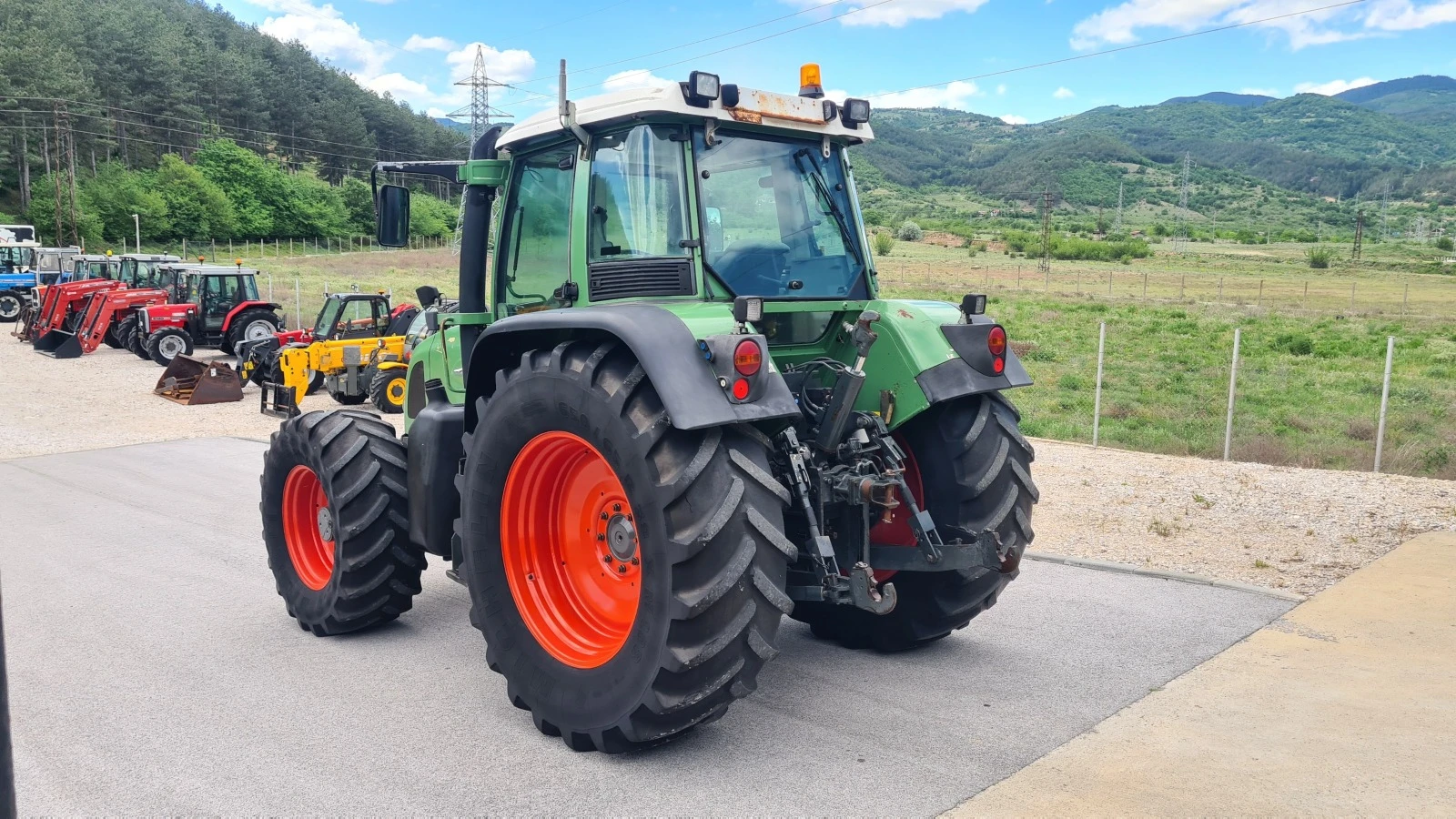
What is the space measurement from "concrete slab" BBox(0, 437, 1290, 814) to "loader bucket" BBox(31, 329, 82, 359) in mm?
19120

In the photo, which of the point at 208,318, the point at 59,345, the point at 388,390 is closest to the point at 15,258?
the point at 59,345

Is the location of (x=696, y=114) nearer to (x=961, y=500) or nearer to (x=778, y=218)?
(x=778, y=218)

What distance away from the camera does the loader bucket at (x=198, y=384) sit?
1659 cm

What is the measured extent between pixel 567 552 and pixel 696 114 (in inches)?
75.6

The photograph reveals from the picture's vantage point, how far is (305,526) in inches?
227

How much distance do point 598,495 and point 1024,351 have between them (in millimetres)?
18310

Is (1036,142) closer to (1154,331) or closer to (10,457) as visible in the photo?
(1154,331)

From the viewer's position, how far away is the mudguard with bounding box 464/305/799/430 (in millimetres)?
3600

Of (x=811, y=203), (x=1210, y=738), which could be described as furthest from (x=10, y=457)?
(x=1210, y=738)

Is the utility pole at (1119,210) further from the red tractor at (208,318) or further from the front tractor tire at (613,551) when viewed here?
the front tractor tire at (613,551)

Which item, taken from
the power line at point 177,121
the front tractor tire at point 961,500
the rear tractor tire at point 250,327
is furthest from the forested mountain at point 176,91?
the front tractor tire at point 961,500

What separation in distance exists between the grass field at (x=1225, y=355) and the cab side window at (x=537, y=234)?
851cm

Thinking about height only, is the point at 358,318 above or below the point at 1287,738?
above

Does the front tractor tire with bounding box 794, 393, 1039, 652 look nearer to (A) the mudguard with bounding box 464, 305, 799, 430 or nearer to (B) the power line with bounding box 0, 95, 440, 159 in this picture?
(A) the mudguard with bounding box 464, 305, 799, 430
